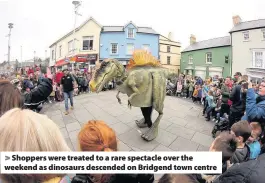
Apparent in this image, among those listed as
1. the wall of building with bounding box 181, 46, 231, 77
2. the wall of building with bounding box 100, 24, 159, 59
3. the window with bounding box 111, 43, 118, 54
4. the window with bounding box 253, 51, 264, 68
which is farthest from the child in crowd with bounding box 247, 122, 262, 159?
the window with bounding box 111, 43, 118, 54

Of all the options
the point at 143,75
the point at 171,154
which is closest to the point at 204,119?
the point at 143,75

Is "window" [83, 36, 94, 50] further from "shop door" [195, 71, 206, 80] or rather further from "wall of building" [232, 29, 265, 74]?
"wall of building" [232, 29, 265, 74]

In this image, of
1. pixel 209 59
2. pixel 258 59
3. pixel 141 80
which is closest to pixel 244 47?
pixel 258 59

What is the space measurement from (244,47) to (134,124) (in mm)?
24294

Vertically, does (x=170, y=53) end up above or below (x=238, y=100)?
above

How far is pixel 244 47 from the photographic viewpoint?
24109 mm

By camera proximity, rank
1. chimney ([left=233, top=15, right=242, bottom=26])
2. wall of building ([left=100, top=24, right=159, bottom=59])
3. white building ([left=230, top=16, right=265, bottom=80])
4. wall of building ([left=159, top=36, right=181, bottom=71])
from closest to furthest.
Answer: white building ([left=230, top=16, right=265, bottom=80]) < chimney ([left=233, top=15, right=242, bottom=26]) < wall of building ([left=100, top=24, right=159, bottom=59]) < wall of building ([left=159, top=36, right=181, bottom=71])

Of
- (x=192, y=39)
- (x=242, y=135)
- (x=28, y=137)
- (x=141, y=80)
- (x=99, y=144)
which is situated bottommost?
(x=242, y=135)

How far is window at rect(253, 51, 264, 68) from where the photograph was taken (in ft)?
76.0

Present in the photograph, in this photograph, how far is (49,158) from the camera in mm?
1281

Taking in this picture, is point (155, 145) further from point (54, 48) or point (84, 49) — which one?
point (54, 48)

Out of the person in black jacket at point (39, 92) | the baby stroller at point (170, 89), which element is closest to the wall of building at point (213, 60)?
the baby stroller at point (170, 89)

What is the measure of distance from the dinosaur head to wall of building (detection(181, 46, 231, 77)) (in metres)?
24.8

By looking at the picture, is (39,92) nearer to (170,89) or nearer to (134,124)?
(134,124)
